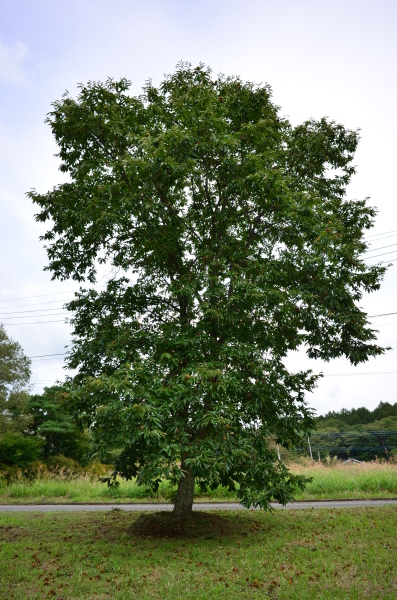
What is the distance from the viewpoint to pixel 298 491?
668 inches

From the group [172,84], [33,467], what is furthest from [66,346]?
[33,467]

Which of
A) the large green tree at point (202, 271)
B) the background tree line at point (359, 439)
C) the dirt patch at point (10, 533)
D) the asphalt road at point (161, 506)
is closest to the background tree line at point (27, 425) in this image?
the asphalt road at point (161, 506)

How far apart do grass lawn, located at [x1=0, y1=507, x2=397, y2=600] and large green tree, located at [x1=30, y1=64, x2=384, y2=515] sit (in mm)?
951

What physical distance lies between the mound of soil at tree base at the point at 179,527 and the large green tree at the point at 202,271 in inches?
12.6

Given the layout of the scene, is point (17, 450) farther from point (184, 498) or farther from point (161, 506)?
point (184, 498)

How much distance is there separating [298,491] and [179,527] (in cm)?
853

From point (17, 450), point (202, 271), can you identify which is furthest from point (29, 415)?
point (202, 271)

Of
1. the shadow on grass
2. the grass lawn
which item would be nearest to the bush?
the grass lawn

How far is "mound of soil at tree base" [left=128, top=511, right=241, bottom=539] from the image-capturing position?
31.5ft

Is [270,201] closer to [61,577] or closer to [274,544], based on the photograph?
[274,544]

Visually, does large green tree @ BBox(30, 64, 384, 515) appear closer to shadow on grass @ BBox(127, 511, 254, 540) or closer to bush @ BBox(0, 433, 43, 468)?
shadow on grass @ BBox(127, 511, 254, 540)

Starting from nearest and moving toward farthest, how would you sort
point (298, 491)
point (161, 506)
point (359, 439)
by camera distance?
1. point (161, 506)
2. point (298, 491)
3. point (359, 439)

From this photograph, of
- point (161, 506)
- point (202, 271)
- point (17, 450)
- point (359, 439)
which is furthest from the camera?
point (359, 439)

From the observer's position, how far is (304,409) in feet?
33.1
